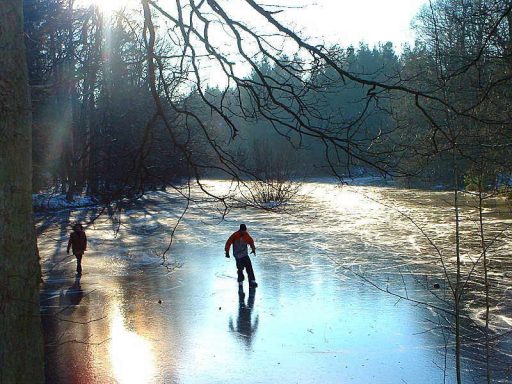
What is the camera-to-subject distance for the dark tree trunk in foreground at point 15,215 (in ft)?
8.80

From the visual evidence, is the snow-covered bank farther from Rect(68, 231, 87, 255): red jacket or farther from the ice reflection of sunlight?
the ice reflection of sunlight

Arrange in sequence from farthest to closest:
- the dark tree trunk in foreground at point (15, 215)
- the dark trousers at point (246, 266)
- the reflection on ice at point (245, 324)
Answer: the dark trousers at point (246, 266) → the reflection on ice at point (245, 324) → the dark tree trunk in foreground at point (15, 215)

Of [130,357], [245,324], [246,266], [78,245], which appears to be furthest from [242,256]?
[130,357]

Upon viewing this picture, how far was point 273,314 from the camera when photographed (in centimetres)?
1063

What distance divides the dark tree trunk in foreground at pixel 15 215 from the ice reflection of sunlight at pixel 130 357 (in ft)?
15.8

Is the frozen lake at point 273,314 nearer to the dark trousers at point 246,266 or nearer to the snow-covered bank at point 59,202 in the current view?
the dark trousers at point 246,266

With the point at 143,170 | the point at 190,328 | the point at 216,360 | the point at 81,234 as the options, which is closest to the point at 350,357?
the point at 216,360

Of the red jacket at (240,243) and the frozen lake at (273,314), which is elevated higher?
the red jacket at (240,243)

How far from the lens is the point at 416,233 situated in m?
21.9

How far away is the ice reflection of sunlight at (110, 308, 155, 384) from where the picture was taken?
7543mm

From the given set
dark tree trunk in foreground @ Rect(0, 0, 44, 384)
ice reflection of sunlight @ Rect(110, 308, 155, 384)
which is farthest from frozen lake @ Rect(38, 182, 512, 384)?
dark tree trunk in foreground @ Rect(0, 0, 44, 384)

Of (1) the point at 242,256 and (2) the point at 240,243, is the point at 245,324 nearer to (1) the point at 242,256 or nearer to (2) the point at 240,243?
(1) the point at 242,256

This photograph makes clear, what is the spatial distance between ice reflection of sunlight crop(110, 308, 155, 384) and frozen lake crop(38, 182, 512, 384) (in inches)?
1.1

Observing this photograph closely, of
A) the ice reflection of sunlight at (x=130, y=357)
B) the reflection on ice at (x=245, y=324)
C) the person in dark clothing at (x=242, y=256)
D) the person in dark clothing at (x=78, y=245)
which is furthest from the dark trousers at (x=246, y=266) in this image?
the person in dark clothing at (x=78, y=245)
